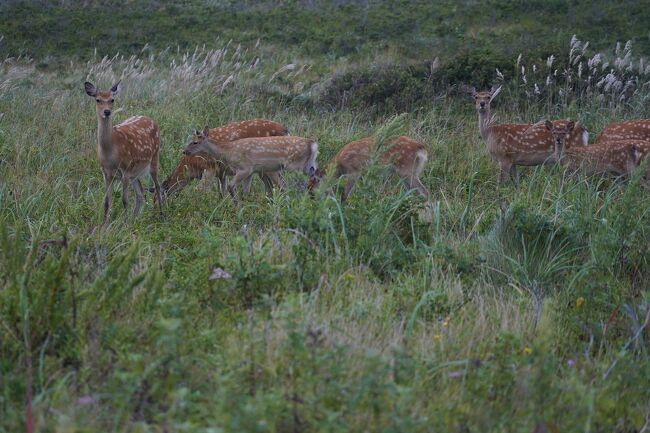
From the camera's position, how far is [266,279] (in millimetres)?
4895

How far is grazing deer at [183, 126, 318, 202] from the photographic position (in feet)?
29.0

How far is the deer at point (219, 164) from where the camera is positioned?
905cm

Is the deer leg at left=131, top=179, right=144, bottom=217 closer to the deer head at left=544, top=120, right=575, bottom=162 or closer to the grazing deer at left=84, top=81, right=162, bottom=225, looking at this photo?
the grazing deer at left=84, top=81, right=162, bottom=225

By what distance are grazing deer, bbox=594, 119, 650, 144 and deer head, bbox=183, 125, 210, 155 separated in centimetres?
425

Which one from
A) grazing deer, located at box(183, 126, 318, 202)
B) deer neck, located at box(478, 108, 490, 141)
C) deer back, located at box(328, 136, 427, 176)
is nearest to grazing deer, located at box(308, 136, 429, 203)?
deer back, located at box(328, 136, 427, 176)

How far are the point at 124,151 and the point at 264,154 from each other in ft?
4.84

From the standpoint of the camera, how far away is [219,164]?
9.47m

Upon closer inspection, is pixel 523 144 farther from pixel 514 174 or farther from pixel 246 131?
pixel 246 131

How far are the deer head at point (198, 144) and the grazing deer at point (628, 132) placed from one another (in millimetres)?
4253

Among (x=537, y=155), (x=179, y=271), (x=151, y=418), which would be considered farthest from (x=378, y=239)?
(x=537, y=155)

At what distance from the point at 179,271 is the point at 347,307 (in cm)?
111

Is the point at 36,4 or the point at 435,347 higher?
the point at 435,347

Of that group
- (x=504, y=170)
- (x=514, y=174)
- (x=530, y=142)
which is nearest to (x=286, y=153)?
(x=504, y=170)

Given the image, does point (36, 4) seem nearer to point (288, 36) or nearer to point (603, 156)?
point (288, 36)
